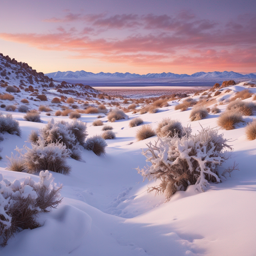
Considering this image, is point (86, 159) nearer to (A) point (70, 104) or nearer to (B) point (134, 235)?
(B) point (134, 235)

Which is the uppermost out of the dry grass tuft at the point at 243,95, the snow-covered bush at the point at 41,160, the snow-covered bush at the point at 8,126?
the dry grass tuft at the point at 243,95

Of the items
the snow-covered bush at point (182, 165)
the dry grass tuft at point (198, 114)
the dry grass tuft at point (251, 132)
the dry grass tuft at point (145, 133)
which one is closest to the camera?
the snow-covered bush at point (182, 165)

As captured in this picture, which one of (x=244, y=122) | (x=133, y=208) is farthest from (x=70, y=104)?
(x=133, y=208)

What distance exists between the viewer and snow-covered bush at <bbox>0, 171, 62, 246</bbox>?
2.05m

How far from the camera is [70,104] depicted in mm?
30000

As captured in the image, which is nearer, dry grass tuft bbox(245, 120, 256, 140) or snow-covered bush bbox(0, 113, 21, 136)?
dry grass tuft bbox(245, 120, 256, 140)

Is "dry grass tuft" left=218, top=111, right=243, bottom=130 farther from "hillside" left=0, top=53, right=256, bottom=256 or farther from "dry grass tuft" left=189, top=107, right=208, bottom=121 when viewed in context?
"dry grass tuft" left=189, top=107, right=208, bottom=121

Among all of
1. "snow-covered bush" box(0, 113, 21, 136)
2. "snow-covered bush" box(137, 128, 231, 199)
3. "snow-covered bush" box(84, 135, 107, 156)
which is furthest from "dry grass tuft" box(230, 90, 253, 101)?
"snow-covered bush" box(0, 113, 21, 136)

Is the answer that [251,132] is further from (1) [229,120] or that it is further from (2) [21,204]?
(2) [21,204]

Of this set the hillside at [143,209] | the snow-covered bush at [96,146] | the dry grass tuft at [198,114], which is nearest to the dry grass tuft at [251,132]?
the hillside at [143,209]

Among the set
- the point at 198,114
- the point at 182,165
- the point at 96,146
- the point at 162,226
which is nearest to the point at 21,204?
the point at 162,226

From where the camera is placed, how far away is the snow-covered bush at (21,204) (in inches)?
80.9

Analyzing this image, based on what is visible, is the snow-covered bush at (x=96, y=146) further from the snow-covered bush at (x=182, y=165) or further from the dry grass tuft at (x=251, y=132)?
the dry grass tuft at (x=251, y=132)

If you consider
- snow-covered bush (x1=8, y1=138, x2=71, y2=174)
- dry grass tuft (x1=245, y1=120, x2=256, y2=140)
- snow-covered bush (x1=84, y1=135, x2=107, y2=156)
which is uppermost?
dry grass tuft (x1=245, y1=120, x2=256, y2=140)
